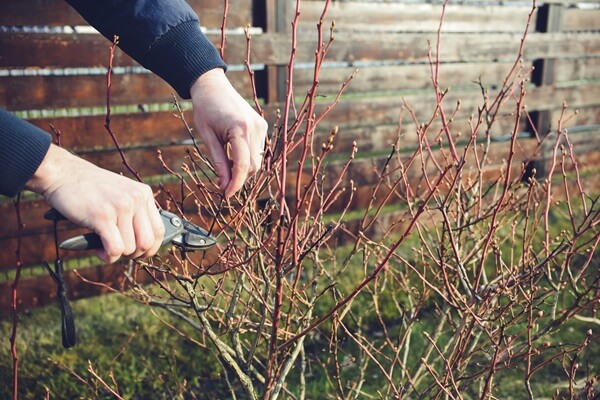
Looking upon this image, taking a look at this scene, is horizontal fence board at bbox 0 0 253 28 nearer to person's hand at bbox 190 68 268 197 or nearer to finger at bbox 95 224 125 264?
person's hand at bbox 190 68 268 197

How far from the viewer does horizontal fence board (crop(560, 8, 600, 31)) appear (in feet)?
18.7

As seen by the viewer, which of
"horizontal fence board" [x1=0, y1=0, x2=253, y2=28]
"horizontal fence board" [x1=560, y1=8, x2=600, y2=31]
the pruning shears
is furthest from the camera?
"horizontal fence board" [x1=560, y1=8, x2=600, y2=31]

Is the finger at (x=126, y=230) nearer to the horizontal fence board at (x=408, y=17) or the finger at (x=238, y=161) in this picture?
the finger at (x=238, y=161)

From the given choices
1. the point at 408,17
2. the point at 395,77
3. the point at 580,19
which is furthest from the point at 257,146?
the point at 580,19

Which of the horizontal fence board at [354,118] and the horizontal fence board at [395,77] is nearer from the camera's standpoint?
the horizontal fence board at [354,118]

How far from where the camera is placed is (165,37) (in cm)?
196

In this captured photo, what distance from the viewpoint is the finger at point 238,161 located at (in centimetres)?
160

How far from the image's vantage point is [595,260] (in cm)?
438

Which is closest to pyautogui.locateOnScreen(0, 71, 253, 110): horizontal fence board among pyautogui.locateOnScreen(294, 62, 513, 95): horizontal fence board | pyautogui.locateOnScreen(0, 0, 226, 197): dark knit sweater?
pyautogui.locateOnScreen(294, 62, 513, 95): horizontal fence board

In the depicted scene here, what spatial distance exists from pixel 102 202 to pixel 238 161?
403mm

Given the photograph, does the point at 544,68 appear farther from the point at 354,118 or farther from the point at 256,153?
the point at 256,153

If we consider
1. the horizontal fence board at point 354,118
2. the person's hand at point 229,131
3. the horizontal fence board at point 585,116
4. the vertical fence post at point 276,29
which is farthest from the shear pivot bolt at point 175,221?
the horizontal fence board at point 585,116

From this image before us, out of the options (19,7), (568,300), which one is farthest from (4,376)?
(568,300)

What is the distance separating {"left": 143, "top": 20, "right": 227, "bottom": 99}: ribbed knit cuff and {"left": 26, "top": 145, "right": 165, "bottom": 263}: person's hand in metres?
0.61
